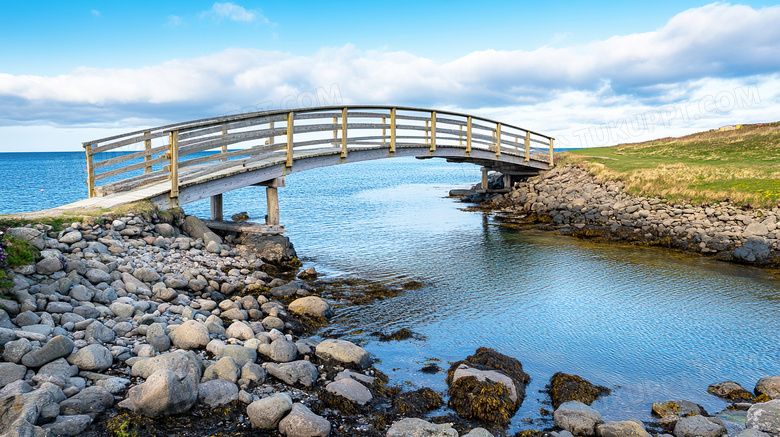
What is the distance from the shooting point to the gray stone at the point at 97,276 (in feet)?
28.5

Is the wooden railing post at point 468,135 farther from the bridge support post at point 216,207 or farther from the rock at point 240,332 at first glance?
the rock at point 240,332

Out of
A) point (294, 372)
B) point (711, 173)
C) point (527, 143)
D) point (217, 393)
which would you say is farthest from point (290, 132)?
point (711, 173)

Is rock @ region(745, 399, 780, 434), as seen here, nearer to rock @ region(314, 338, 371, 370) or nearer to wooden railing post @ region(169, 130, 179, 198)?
rock @ region(314, 338, 371, 370)

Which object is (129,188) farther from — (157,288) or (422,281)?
(422,281)

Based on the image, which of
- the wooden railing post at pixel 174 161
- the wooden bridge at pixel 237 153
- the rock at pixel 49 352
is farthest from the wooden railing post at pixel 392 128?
the rock at pixel 49 352

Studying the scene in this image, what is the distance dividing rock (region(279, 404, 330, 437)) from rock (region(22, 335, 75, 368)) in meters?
2.89

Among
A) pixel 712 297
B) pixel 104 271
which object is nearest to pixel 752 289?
pixel 712 297

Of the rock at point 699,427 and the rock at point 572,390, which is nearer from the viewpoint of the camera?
the rock at point 699,427

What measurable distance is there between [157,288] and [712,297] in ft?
40.4

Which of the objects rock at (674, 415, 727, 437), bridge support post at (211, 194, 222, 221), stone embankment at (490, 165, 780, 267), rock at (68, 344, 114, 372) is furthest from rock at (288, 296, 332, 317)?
stone embankment at (490, 165, 780, 267)

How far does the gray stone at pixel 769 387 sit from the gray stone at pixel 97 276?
10448 mm

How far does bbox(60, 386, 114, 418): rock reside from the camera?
5.35 metres

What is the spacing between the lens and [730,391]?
7.23 meters

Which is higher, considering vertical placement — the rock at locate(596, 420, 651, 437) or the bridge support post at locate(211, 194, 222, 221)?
the bridge support post at locate(211, 194, 222, 221)
